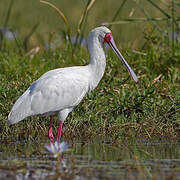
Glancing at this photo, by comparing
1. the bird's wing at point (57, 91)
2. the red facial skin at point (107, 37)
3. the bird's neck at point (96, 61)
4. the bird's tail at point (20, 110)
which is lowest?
the bird's tail at point (20, 110)

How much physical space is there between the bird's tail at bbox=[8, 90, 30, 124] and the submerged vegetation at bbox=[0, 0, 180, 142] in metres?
0.26

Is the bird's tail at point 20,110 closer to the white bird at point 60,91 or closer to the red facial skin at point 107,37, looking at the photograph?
the white bird at point 60,91

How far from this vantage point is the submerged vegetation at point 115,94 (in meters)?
6.88

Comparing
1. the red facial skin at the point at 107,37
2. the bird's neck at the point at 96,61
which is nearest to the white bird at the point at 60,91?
the bird's neck at the point at 96,61

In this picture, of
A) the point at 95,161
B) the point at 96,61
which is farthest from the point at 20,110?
the point at 95,161

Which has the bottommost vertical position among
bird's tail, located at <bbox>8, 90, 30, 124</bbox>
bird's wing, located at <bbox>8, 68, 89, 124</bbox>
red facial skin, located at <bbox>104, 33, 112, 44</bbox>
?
bird's tail, located at <bbox>8, 90, 30, 124</bbox>

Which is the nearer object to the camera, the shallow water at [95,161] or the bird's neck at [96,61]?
the shallow water at [95,161]

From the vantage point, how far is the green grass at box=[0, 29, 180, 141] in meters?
6.88

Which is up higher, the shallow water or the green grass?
the green grass

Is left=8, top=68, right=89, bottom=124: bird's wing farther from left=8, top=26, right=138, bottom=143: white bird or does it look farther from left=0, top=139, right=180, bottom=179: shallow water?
left=0, top=139, right=180, bottom=179: shallow water

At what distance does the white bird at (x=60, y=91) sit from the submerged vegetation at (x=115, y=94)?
0.23m

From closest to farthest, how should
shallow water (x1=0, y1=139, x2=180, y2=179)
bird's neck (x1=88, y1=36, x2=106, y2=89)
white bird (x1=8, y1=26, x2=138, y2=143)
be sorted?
shallow water (x1=0, y1=139, x2=180, y2=179)
white bird (x1=8, y1=26, x2=138, y2=143)
bird's neck (x1=88, y1=36, x2=106, y2=89)

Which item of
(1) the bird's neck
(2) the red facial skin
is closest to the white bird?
(1) the bird's neck

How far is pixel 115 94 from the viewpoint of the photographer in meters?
7.85
